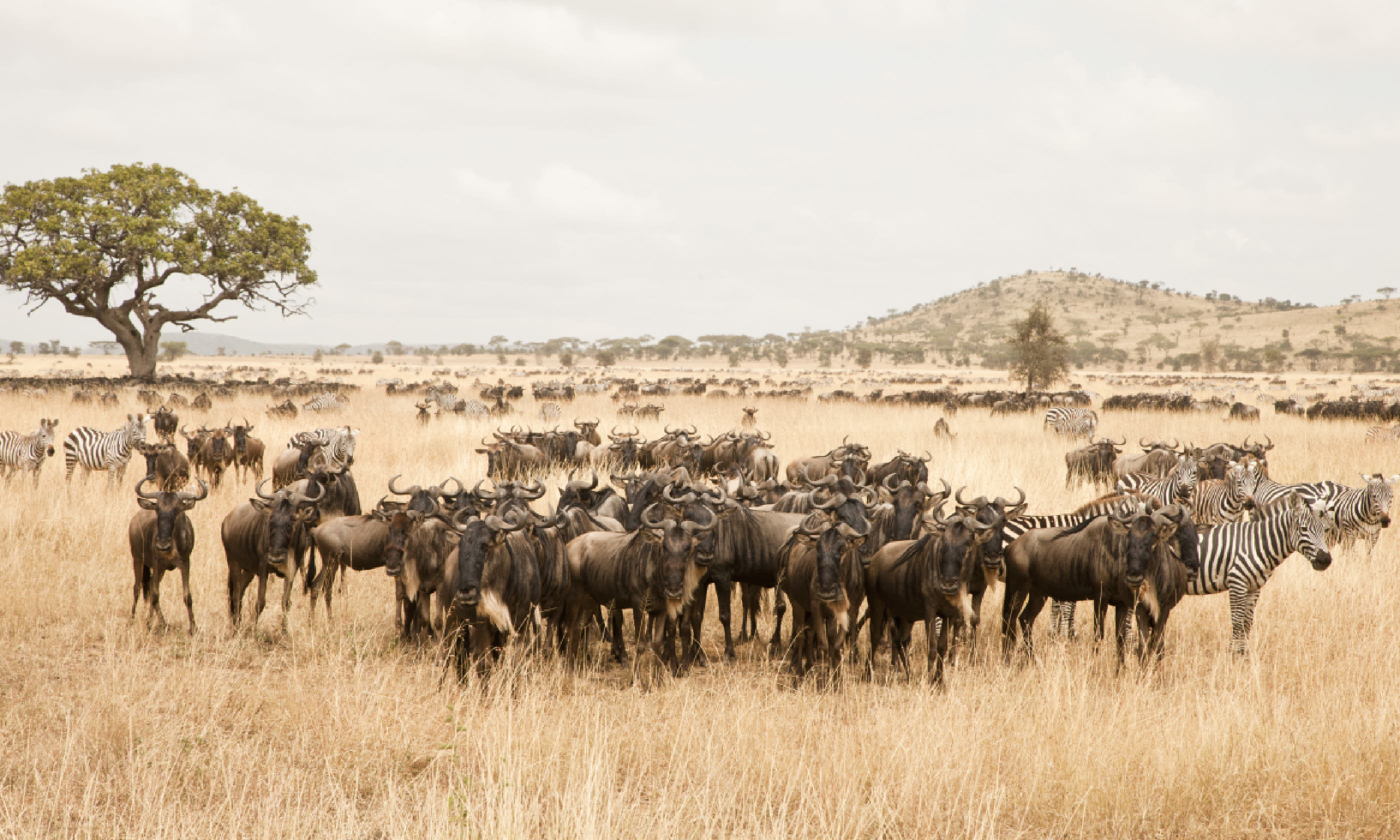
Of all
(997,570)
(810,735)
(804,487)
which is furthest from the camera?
(804,487)

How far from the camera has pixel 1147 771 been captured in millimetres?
5543

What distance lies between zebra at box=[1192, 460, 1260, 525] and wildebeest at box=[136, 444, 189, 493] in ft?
50.0

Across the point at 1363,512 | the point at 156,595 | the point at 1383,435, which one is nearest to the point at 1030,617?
the point at 1363,512

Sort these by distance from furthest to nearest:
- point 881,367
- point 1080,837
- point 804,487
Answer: point 881,367, point 804,487, point 1080,837

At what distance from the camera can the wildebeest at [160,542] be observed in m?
8.01

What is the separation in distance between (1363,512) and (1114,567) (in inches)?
230

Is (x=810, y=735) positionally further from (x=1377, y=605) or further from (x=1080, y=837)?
(x=1377, y=605)

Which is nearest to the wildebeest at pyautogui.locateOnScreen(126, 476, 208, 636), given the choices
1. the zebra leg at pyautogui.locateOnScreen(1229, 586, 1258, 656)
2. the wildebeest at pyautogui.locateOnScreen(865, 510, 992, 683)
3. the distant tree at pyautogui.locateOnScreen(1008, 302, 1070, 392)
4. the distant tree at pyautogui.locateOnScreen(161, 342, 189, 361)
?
the wildebeest at pyautogui.locateOnScreen(865, 510, 992, 683)

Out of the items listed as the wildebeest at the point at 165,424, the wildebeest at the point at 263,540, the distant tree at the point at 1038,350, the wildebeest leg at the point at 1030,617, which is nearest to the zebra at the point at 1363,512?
the wildebeest leg at the point at 1030,617

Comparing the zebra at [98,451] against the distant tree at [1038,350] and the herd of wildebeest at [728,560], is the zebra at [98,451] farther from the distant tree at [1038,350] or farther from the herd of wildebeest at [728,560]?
the distant tree at [1038,350]

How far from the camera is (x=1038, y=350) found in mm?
47344

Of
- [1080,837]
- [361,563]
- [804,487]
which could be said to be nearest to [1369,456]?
[804,487]

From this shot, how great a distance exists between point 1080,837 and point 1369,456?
20.9m

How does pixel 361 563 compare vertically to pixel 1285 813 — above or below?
above
